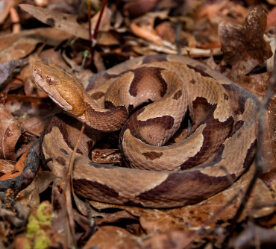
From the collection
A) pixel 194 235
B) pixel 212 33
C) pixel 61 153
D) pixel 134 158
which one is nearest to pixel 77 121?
pixel 61 153

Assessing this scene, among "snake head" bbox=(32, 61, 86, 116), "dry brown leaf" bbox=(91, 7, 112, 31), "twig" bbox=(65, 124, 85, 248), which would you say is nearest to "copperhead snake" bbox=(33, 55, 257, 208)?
"snake head" bbox=(32, 61, 86, 116)

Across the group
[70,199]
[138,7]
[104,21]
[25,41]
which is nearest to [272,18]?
[138,7]

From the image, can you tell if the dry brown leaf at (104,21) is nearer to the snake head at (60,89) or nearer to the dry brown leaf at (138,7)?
the dry brown leaf at (138,7)

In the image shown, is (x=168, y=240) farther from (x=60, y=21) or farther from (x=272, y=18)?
(x=272, y=18)

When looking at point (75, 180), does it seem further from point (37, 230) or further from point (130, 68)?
point (130, 68)

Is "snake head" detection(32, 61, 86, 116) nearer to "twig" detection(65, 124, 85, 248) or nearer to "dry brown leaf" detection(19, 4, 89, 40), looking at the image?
"twig" detection(65, 124, 85, 248)
